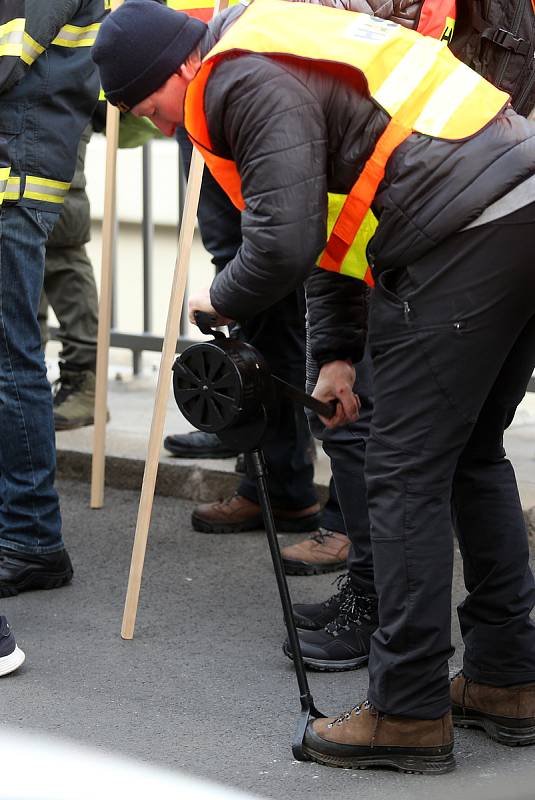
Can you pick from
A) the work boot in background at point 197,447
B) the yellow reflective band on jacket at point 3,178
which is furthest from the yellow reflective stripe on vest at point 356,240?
the work boot in background at point 197,447

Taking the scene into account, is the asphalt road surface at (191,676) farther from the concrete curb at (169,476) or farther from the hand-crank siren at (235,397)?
the concrete curb at (169,476)

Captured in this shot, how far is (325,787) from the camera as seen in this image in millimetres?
2756

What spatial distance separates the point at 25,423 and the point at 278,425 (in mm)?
805

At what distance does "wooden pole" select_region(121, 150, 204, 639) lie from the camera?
351cm

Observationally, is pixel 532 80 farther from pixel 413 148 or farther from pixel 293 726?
pixel 293 726

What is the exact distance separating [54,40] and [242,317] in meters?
1.43

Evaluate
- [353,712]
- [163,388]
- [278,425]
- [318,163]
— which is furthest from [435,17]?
[353,712]

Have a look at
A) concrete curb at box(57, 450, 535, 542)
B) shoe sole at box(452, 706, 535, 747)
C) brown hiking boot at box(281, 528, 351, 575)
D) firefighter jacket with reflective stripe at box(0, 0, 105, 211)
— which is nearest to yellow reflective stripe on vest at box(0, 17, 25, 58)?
firefighter jacket with reflective stripe at box(0, 0, 105, 211)

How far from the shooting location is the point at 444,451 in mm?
2672

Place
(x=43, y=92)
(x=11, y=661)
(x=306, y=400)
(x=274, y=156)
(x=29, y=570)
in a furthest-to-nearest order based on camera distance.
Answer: (x=29, y=570) → (x=43, y=92) → (x=11, y=661) → (x=306, y=400) → (x=274, y=156)

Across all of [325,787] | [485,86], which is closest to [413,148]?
[485,86]

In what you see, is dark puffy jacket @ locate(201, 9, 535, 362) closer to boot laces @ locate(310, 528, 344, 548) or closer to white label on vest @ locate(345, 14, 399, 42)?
white label on vest @ locate(345, 14, 399, 42)

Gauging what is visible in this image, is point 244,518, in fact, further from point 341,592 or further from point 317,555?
point 341,592

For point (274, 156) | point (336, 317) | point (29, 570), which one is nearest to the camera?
point (274, 156)
